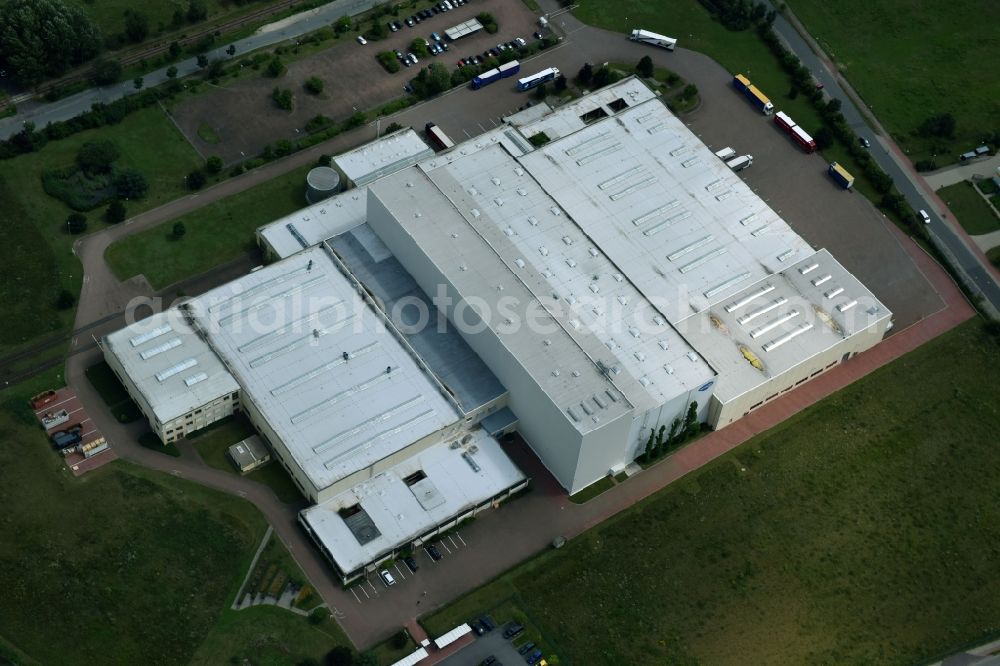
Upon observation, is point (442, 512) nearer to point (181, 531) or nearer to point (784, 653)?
point (181, 531)

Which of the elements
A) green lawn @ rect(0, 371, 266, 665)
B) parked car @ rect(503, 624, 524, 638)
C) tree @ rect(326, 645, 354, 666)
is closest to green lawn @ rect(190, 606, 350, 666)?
Result: green lawn @ rect(0, 371, 266, 665)

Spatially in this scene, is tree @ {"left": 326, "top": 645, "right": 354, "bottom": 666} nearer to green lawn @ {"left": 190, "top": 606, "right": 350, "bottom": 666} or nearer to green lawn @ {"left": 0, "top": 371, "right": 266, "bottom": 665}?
green lawn @ {"left": 190, "top": 606, "right": 350, "bottom": 666}

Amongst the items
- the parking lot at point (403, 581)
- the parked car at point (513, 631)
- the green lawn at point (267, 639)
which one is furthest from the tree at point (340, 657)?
the parked car at point (513, 631)

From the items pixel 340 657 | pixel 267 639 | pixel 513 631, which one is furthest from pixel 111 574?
pixel 513 631

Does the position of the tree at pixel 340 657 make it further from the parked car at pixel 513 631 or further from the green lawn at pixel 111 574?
the parked car at pixel 513 631

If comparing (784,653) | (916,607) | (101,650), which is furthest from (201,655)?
(916,607)
